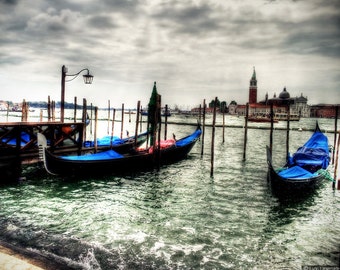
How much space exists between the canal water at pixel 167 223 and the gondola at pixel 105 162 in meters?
0.38

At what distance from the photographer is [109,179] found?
31.3 ft

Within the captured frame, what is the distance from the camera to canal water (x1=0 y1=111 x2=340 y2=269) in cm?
455

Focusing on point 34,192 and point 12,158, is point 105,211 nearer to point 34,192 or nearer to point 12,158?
point 34,192

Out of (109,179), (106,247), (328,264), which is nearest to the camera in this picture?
(328,264)

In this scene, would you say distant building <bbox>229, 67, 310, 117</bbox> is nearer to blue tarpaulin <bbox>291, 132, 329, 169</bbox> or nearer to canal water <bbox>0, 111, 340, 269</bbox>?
blue tarpaulin <bbox>291, 132, 329, 169</bbox>

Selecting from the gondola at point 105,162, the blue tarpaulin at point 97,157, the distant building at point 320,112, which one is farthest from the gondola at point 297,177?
the distant building at point 320,112

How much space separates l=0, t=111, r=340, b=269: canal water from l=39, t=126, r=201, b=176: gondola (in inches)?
14.8

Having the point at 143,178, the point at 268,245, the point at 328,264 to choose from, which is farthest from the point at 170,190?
the point at 328,264

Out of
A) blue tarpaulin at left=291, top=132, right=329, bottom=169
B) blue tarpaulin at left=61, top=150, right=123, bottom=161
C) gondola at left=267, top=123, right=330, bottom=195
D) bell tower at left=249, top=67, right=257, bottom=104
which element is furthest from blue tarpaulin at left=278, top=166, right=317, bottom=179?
bell tower at left=249, top=67, right=257, bottom=104

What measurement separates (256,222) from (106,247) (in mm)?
3426

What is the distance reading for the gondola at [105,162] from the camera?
8.81m

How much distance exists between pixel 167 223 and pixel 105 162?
179 inches

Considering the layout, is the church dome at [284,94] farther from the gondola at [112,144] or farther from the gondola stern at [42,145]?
the gondola stern at [42,145]

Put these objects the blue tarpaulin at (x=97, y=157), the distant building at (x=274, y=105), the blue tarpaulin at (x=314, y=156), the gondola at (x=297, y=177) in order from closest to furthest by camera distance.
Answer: the gondola at (x=297, y=177) < the blue tarpaulin at (x=97, y=157) < the blue tarpaulin at (x=314, y=156) < the distant building at (x=274, y=105)
